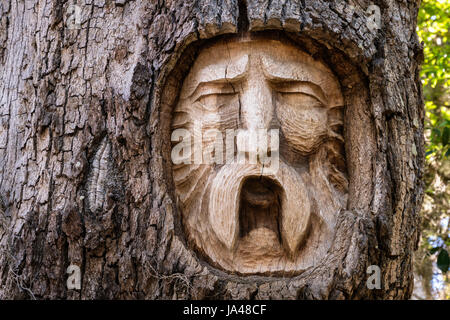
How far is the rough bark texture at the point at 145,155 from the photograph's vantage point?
242cm

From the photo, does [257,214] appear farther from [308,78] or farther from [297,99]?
[308,78]

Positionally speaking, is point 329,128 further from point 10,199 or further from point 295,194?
point 10,199

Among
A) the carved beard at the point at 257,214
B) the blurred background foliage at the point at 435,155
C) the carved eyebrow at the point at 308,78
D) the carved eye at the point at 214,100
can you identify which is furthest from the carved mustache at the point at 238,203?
the blurred background foliage at the point at 435,155

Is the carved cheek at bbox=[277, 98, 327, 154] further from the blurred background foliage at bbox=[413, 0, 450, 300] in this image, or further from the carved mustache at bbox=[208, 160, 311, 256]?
the blurred background foliage at bbox=[413, 0, 450, 300]

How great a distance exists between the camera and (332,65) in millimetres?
2729

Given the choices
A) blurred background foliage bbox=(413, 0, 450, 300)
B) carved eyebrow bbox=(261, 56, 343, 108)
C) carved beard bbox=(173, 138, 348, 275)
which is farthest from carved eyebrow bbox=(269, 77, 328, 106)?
blurred background foliage bbox=(413, 0, 450, 300)

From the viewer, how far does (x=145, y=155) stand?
250cm

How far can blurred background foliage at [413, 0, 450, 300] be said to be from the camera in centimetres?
508

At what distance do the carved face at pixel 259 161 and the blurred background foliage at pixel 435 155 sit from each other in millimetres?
2024

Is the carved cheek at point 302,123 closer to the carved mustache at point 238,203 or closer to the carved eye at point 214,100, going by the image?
the carved mustache at point 238,203

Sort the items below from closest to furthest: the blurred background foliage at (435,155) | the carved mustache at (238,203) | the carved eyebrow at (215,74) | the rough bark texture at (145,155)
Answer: the rough bark texture at (145,155) < the carved mustache at (238,203) < the carved eyebrow at (215,74) < the blurred background foliage at (435,155)

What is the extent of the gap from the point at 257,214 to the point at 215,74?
75 centimetres

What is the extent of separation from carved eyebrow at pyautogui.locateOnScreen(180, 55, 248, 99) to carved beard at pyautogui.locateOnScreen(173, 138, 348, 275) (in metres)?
0.41

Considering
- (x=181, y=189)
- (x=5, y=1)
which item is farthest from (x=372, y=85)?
(x=5, y=1)
